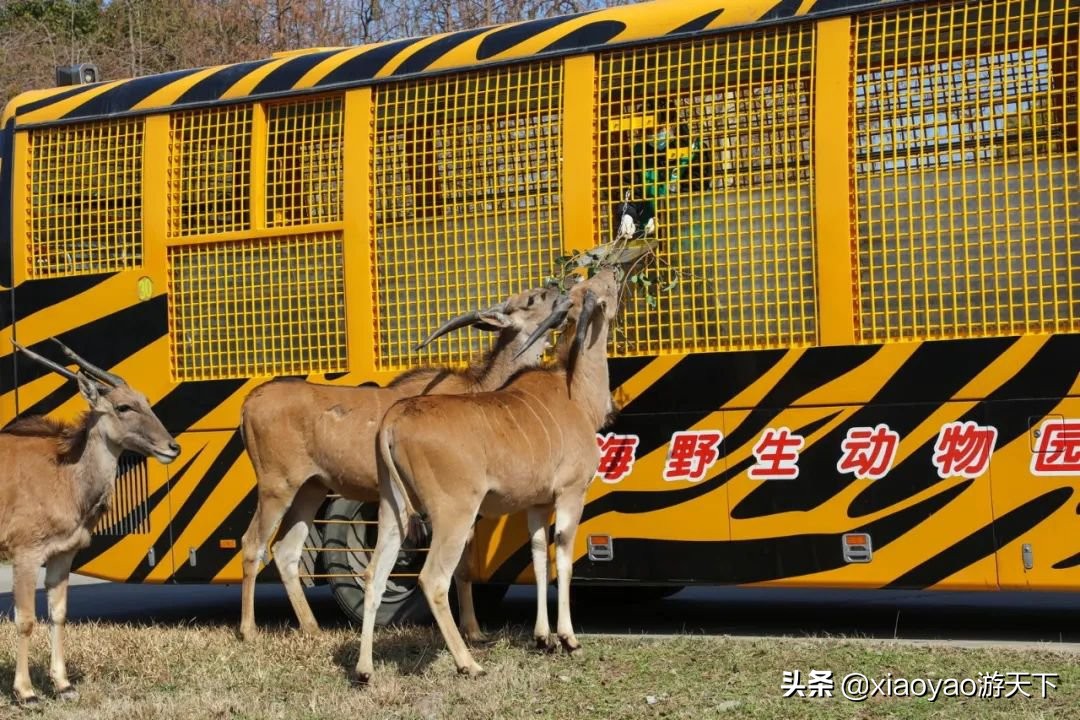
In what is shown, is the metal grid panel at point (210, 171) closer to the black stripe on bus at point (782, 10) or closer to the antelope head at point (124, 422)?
the antelope head at point (124, 422)

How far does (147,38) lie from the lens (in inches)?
1241

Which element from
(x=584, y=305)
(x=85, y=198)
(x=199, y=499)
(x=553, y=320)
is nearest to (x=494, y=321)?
(x=553, y=320)

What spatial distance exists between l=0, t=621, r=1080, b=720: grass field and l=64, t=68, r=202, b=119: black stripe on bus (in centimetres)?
388

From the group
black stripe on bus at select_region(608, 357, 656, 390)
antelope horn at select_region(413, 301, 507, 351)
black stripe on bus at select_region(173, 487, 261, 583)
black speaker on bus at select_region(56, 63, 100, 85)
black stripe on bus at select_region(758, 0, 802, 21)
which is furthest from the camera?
black speaker on bus at select_region(56, 63, 100, 85)

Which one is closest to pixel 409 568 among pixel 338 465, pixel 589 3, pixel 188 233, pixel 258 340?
pixel 338 465

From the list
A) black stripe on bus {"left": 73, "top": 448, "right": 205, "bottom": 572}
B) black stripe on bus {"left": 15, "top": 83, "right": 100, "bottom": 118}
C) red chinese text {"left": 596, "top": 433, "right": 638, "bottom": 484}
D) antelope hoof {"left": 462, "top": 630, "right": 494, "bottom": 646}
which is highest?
black stripe on bus {"left": 15, "top": 83, "right": 100, "bottom": 118}

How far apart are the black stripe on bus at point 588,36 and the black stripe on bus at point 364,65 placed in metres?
1.21

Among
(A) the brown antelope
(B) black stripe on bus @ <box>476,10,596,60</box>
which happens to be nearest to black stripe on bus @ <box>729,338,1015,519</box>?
(A) the brown antelope

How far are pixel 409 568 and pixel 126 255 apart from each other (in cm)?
300

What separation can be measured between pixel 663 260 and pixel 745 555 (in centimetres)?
184

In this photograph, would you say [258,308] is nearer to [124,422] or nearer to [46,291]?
[46,291]

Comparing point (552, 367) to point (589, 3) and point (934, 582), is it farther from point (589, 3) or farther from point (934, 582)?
point (589, 3)

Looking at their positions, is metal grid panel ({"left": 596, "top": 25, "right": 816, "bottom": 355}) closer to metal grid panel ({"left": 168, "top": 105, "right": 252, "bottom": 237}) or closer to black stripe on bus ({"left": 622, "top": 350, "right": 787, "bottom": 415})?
black stripe on bus ({"left": 622, "top": 350, "right": 787, "bottom": 415})

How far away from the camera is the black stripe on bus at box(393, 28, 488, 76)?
1163 cm
